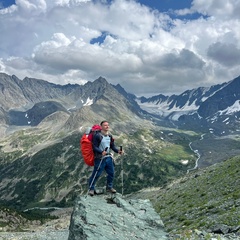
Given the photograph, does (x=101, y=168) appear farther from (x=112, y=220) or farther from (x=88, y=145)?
(x=112, y=220)

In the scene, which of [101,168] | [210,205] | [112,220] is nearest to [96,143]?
[101,168]

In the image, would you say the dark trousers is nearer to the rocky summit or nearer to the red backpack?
the red backpack

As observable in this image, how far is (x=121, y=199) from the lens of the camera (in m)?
22.5

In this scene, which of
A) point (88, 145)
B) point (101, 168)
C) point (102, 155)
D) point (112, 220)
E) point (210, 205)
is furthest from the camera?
point (210, 205)

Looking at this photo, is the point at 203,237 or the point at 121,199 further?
the point at 121,199

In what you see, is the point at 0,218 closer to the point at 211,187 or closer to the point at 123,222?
the point at 211,187

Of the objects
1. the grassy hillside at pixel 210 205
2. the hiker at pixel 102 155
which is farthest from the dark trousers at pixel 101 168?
the grassy hillside at pixel 210 205

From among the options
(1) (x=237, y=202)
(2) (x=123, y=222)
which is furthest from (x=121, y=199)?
(1) (x=237, y=202)

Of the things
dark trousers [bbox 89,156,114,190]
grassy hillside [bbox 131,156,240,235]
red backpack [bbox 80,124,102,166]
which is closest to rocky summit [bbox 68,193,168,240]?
dark trousers [bbox 89,156,114,190]

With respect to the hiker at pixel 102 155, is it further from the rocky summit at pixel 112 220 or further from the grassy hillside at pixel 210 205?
the grassy hillside at pixel 210 205

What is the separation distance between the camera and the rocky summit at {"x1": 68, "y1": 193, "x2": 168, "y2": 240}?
60.3 feet

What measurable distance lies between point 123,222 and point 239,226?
10.6 meters

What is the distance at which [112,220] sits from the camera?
2000cm

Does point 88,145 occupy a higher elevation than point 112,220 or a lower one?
higher
